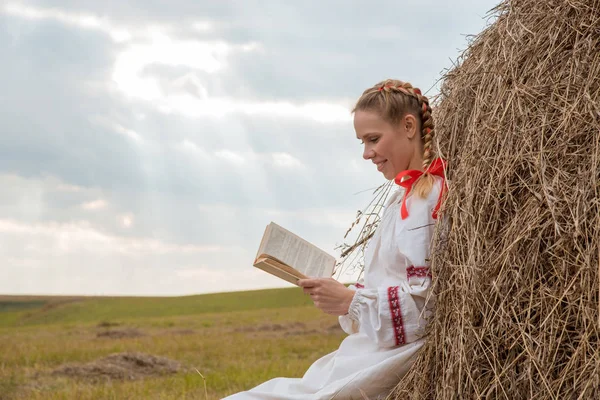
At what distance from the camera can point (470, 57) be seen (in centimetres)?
411

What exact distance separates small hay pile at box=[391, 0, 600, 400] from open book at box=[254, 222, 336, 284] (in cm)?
53

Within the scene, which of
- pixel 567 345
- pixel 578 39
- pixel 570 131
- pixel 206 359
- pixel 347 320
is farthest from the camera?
pixel 206 359

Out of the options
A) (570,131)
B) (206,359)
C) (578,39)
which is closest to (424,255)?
(570,131)

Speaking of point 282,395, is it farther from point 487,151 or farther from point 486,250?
point 487,151

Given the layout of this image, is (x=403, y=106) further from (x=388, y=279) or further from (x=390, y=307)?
(x=390, y=307)

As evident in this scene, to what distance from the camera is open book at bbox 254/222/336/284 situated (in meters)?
3.33

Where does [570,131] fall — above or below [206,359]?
above

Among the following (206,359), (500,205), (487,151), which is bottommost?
(206,359)

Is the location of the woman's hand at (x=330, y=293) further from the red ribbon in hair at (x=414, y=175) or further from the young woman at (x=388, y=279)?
the red ribbon in hair at (x=414, y=175)

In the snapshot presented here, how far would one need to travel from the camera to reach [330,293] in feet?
10.8

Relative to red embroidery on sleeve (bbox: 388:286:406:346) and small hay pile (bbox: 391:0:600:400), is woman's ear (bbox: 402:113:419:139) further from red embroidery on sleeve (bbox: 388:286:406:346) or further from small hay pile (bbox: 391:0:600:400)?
red embroidery on sleeve (bbox: 388:286:406:346)

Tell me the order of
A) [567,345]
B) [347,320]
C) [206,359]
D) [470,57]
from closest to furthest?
[567,345] → [347,320] → [470,57] → [206,359]

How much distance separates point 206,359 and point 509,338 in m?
8.50

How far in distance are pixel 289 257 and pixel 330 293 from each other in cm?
25
